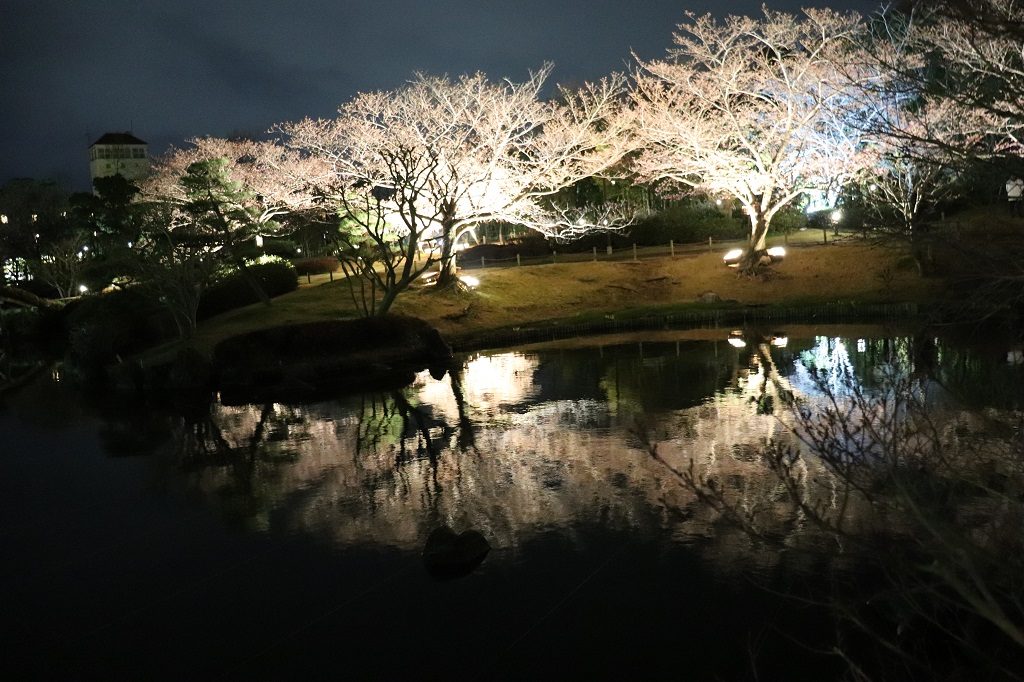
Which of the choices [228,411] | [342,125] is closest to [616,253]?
[342,125]

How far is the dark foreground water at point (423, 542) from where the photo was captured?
717 cm

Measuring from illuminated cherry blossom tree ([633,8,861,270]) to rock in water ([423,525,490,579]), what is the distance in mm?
23744

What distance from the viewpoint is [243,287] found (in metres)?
33.7

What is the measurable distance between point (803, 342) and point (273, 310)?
1804 cm

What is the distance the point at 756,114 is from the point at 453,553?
1024 inches

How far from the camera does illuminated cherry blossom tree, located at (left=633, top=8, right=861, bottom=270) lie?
28.7 meters

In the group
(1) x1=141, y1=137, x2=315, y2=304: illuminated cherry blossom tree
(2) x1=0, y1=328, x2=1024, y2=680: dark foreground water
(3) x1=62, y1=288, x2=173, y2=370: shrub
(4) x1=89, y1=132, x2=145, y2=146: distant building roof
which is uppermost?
(4) x1=89, y1=132, x2=145, y2=146: distant building roof

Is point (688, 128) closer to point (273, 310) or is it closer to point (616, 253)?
point (616, 253)

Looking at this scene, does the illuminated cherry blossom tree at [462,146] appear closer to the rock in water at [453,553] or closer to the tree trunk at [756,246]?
the tree trunk at [756,246]

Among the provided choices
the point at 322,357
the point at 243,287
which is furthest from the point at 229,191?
the point at 322,357

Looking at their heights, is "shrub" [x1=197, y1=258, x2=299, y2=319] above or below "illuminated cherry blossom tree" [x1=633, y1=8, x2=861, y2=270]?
below

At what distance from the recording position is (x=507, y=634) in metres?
7.39

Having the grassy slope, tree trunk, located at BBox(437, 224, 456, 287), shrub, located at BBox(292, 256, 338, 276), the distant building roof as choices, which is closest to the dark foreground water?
the grassy slope

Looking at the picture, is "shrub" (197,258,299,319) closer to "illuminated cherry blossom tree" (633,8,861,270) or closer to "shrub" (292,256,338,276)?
"shrub" (292,256,338,276)
